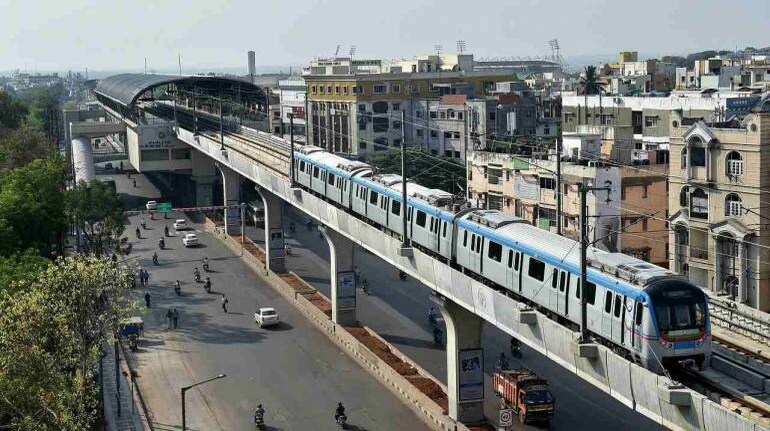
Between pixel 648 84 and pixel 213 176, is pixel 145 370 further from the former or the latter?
pixel 648 84

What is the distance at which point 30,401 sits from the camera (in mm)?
28062

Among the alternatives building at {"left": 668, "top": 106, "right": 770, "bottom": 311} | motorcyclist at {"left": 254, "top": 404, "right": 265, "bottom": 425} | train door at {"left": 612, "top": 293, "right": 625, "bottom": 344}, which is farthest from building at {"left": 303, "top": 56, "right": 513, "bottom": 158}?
train door at {"left": 612, "top": 293, "right": 625, "bottom": 344}

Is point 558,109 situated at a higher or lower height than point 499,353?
higher

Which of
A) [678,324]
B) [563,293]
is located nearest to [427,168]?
[563,293]

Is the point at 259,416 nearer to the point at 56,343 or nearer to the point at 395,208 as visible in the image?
the point at 56,343

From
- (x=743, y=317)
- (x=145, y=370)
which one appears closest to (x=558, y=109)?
(x=145, y=370)

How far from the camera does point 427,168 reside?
265 ft

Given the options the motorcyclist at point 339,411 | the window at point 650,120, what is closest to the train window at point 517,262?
the motorcyclist at point 339,411

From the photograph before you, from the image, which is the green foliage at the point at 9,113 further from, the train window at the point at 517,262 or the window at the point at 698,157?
the train window at the point at 517,262

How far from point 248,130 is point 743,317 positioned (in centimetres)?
6612

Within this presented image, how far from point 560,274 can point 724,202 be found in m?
16.7

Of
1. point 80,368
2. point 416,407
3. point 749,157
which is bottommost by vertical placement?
point 416,407

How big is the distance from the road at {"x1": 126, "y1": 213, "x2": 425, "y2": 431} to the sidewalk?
0.79 metres

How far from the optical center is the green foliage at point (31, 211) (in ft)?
161
